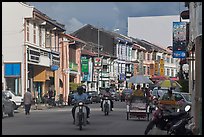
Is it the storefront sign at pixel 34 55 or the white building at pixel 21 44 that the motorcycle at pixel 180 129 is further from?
the storefront sign at pixel 34 55

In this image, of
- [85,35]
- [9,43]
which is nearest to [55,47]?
[9,43]

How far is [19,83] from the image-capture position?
149 ft

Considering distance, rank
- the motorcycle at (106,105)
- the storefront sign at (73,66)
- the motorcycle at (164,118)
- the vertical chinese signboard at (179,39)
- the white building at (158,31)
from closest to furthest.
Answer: the motorcycle at (164,118) < the motorcycle at (106,105) < the vertical chinese signboard at (179,39) < the storefront sign at (73,66) < the white building at (158,31)

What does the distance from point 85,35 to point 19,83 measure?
43.3 meters

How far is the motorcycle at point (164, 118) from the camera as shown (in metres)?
15.7

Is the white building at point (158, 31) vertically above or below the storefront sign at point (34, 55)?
above

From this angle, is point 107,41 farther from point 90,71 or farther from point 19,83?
point 19,83

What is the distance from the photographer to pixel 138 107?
81.5 feet

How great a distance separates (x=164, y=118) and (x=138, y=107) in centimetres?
890

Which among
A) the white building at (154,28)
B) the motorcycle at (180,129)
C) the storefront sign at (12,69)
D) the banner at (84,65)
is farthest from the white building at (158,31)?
the motorcycle at (180,129)

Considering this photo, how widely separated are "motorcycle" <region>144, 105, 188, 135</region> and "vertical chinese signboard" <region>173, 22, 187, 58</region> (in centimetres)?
1827

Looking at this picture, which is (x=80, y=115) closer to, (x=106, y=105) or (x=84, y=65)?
(x=106, y=105)

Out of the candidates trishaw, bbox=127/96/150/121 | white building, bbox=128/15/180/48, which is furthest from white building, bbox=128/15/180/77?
trishaw, bbox=127/96/150/121

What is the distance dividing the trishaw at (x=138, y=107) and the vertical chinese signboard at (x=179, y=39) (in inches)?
396
